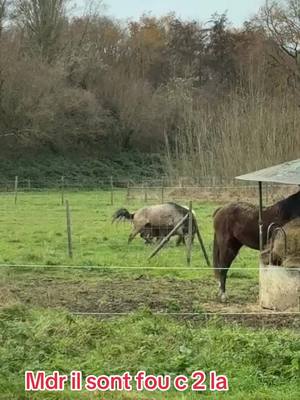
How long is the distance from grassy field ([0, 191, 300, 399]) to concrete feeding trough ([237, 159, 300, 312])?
12.2 inches

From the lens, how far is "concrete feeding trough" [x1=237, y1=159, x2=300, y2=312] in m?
8.98

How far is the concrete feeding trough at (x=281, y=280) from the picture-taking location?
8.98 metres

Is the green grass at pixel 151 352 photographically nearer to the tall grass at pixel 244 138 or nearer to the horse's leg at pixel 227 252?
the horse's leg at pixel 227 252

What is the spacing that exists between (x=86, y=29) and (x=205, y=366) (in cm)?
5560

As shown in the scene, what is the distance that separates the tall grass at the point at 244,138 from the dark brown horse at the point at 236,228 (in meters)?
21.2

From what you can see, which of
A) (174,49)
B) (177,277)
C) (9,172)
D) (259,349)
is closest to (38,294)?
(177,277)

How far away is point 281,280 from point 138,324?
99.5 inches

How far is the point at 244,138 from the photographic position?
3294 centimetres

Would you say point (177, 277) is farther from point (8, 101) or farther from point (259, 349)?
point (8, 101)

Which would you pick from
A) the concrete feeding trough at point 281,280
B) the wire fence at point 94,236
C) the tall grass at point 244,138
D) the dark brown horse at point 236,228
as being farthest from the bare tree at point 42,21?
the concrete feeding trough at point 281,280

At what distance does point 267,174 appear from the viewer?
9.49 metres

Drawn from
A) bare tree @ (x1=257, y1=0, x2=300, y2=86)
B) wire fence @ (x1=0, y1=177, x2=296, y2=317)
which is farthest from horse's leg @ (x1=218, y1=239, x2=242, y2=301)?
bare tree @ (x1=257, y1=0, x2=300, y2=86)

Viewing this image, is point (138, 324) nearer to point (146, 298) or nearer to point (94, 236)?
point (146, 298)

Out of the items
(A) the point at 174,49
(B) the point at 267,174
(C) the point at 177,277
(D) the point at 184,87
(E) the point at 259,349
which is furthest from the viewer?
(A) the point at 174,49
